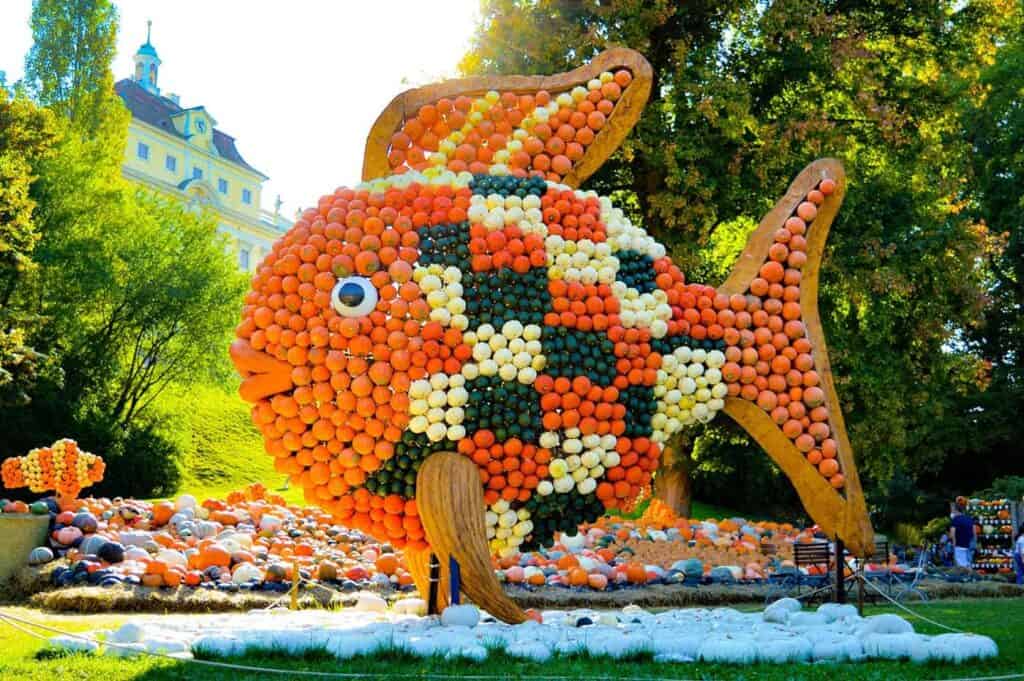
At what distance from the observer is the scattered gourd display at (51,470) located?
11695 millimetres

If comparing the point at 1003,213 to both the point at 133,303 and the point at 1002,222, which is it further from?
the point at 133,303

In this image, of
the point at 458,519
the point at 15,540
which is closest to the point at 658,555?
the point at 458,519

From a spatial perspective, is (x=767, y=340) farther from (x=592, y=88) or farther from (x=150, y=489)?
Result: (x=150, y=489)

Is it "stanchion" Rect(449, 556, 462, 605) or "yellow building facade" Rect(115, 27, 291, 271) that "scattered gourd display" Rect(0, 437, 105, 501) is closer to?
"stanchion" Rect(449, 556, 462, 605)

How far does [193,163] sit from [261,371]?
129 feet

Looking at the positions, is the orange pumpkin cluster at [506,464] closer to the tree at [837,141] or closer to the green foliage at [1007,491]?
the tree at [837,141]

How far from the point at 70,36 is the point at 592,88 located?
23396mm

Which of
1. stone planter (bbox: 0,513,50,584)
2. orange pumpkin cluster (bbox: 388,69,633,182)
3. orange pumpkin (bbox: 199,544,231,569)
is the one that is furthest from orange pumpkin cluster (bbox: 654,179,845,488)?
stone planter (bbox: 0,513,50,584)

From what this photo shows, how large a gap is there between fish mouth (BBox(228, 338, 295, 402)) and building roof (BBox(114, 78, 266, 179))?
36.8 m

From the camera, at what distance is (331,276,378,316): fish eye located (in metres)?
5.86

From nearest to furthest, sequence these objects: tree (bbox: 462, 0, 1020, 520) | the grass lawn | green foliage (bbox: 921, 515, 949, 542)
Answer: the grass lawn < tree (bbox: 462, 0, 1020, 520) < green foliage (bbox: 921, 515, 949, 542)

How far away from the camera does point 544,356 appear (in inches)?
238

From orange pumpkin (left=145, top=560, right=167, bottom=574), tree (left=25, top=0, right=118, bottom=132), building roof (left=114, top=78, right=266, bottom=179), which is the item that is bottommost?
orange pumpkin (left=145, top=560, right=167, bottom=574)

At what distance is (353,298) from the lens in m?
5.85
